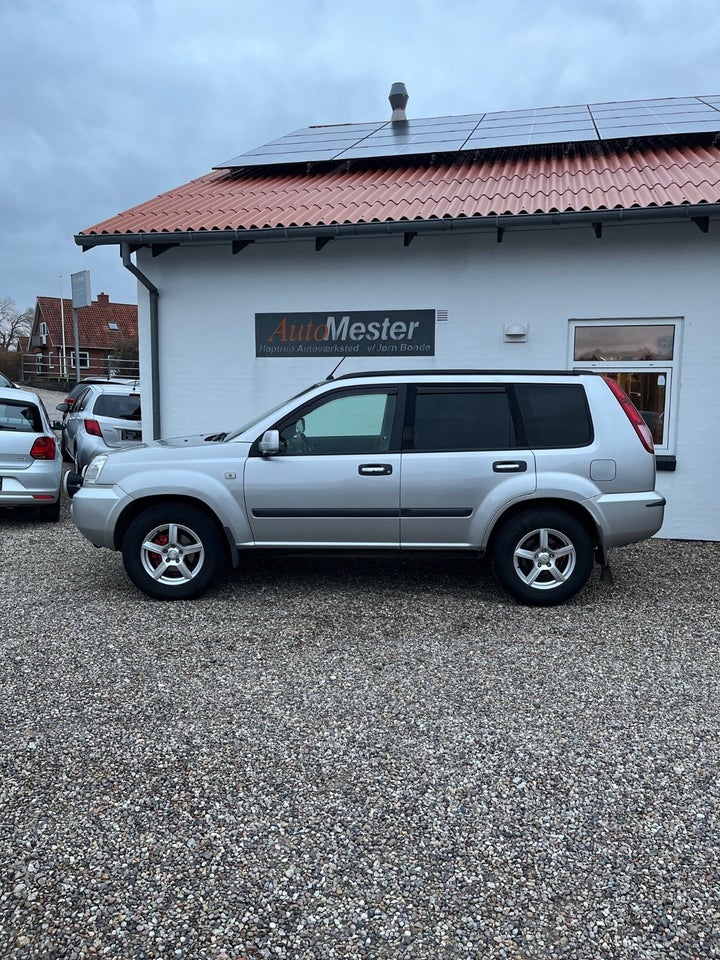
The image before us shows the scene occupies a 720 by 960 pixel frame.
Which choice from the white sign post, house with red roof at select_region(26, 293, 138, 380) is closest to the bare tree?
house with red roof at select_region(26, 293, 138, 380)

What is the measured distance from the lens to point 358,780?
301 centimetres

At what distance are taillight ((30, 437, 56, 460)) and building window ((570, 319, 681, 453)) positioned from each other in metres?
6.22

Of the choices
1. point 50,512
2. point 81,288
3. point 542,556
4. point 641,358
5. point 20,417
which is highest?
point 81,288

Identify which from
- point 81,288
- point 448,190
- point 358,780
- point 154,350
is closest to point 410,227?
point 448,190

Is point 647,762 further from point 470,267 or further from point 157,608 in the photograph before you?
point 470,267

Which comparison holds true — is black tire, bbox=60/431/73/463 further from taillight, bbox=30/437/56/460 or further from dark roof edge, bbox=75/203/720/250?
dark roof edge, bbox=75/203/720/250

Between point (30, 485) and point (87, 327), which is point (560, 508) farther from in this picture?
point (87, 327)

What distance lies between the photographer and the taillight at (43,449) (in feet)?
26.8

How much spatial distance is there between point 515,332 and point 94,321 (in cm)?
5188

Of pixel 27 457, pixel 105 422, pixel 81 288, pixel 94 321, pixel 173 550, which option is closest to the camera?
pixel 173 550

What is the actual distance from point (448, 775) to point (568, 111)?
11.8 metres

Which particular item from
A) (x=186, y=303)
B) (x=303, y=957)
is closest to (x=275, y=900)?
(x=303, y=957)

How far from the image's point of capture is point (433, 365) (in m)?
8.32

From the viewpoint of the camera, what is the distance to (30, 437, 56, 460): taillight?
816 centimetres
